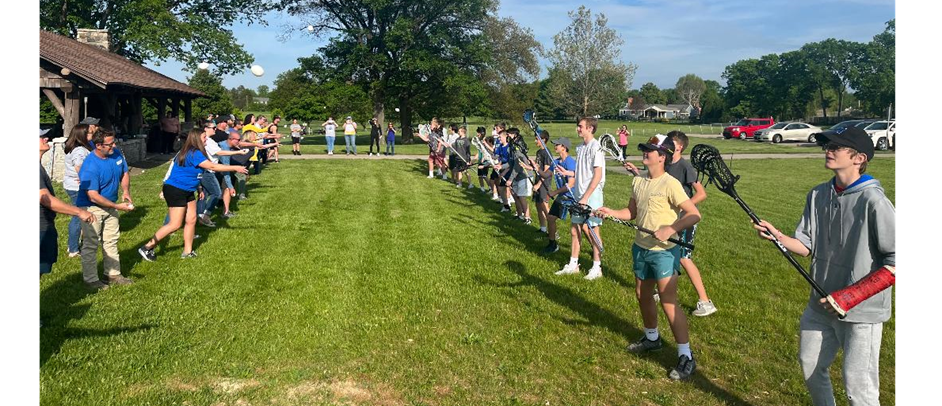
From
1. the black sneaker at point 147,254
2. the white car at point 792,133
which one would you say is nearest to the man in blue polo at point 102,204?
the black sneaker at point 147,254

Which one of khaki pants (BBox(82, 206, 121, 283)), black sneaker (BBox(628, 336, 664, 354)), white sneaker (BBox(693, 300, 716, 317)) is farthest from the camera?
khaki pants (BBox(82, 206, 121, 283))

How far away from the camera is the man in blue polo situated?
7.02 m

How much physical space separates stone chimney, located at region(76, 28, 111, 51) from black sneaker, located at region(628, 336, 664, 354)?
1262 inches

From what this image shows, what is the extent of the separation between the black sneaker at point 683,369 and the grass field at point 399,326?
71 millimetres

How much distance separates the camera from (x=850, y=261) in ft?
12.2

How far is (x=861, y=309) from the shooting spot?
11.9 ft

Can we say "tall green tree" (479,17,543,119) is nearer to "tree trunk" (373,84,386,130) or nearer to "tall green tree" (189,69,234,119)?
"tree trunk" (373,84,386,130)

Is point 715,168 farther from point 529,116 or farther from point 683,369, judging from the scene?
point 529,116

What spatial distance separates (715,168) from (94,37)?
3321 centimetres

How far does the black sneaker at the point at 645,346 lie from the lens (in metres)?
5.86

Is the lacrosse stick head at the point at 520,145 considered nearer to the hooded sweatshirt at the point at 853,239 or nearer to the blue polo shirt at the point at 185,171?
the blue polo shirt at the point at 185,171

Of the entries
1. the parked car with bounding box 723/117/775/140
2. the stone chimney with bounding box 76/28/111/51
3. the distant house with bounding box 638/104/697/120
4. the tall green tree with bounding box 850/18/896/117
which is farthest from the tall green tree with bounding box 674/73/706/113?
the stone chimney with bounding box 76/28/111/51

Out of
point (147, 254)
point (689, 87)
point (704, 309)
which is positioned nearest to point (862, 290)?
point (704, 309)
